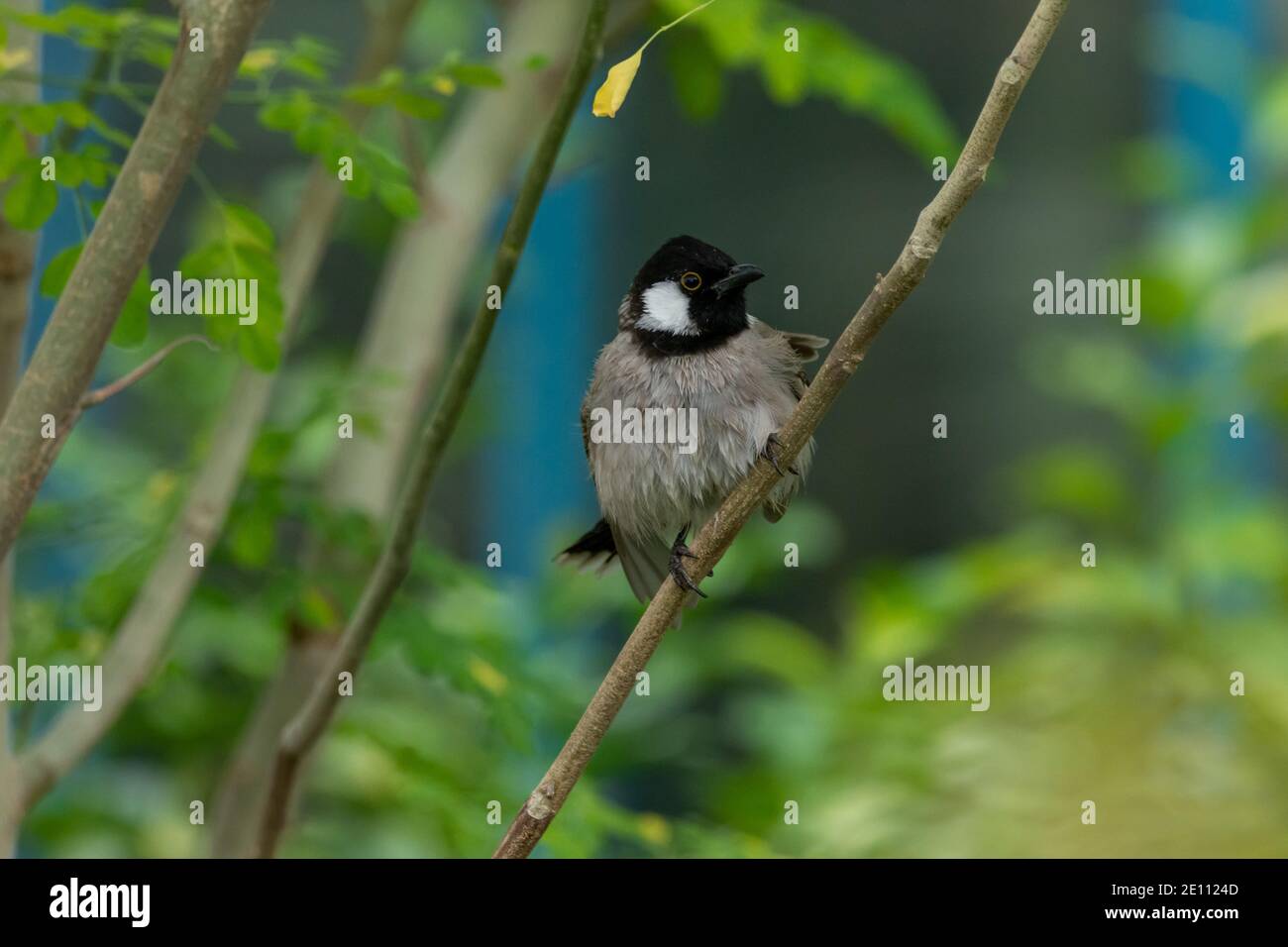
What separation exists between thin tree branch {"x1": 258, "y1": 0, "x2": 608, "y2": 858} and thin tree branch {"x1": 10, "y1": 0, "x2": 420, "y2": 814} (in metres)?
0.33

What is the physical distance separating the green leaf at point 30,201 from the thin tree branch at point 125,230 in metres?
0.28

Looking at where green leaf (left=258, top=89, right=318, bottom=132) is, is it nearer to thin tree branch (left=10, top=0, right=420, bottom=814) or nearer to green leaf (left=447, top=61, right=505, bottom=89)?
thin tree branch (left=10, top=0, right=420, bottom=814)

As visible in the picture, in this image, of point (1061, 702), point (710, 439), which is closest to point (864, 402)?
point (1061, 702)

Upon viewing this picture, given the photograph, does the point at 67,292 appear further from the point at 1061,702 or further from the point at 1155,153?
the point at 1155,153

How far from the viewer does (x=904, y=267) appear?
144 centimetres

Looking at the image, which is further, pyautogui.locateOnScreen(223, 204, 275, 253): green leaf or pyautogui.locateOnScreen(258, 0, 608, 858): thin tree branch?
pyautogui.locateOnScreen(223, 204, 275, 253): green leaf

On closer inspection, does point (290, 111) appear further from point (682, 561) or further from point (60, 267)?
point (682, 561)

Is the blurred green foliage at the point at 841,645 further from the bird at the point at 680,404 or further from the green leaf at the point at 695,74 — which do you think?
the bird at the point at 680,404

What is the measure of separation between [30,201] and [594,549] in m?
1.11

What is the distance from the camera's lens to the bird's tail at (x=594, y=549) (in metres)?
2.49

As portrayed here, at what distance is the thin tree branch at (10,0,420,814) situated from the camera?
88.1 inches

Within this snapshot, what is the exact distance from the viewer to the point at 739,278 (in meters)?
2.45

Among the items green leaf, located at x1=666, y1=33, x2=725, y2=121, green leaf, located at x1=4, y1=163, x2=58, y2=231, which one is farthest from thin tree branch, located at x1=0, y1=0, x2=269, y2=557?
green leaf, located at x1=666, y1=33, x2=725, y2=121

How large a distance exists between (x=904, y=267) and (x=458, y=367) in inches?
24.8
